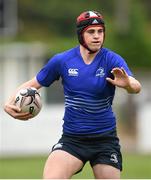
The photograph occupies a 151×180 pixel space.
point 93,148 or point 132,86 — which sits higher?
point 132,86

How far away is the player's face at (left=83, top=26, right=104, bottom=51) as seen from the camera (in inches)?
435

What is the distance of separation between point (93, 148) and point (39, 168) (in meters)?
11.4

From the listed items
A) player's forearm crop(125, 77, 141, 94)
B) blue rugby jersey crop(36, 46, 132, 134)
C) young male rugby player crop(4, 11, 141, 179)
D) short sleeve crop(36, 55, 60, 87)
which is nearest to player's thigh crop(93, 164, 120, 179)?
young male rugby player crop(4, 11, 141, 179)

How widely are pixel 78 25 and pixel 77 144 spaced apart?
1.40 meters

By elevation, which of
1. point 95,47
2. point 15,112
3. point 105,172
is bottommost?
point 105,172

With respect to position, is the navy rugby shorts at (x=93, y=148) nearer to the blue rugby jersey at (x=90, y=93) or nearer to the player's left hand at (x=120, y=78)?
the blue rugby jersey at (x=90, y=93)

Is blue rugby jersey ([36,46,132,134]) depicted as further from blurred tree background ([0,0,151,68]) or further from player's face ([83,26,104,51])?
blurred tree background ([0,0,151,68])

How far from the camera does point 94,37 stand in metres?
11.1

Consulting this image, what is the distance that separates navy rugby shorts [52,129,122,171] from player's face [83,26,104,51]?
102 cm

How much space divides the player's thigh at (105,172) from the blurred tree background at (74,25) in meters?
28.5

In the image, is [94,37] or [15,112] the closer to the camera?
[94,37]

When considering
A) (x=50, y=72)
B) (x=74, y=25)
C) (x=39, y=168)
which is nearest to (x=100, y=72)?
(x=50, y=72)

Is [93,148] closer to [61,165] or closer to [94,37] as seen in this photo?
[61,165]

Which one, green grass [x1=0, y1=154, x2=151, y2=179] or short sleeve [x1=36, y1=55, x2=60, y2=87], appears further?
green grass [x1=0, y1=154, x2=151, y2=179]
